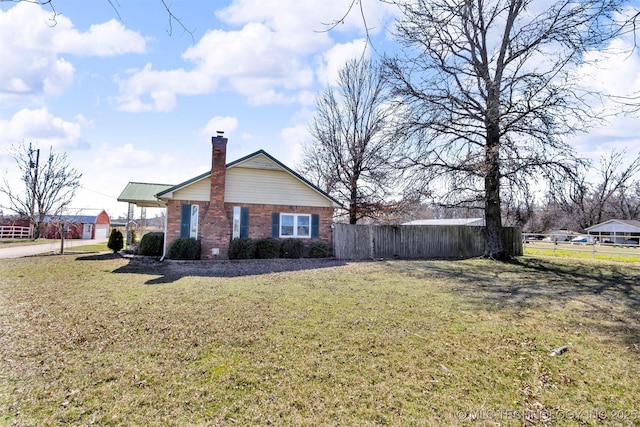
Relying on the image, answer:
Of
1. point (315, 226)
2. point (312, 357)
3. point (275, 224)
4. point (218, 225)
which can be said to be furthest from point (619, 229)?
point (312, 357)

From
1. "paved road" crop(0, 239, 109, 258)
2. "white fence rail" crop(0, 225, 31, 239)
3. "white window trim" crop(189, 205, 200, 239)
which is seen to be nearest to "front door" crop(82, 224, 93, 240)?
"white fence rail" crop(0, 225, 31, 239)

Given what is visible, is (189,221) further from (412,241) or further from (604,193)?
(604,193)

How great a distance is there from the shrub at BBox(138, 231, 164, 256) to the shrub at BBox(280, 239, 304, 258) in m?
5.61

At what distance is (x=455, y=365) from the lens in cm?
390

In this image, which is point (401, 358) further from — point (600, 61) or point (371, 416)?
point (600, 61)

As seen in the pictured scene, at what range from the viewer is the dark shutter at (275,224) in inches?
607

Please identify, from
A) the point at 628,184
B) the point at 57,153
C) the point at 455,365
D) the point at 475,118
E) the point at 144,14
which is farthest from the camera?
the point at 628,184

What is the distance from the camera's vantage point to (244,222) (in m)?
15.0

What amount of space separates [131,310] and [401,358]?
4845 mm

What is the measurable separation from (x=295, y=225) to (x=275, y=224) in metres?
1.01

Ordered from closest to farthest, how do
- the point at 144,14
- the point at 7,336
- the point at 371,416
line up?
1. the point at 371,416
2. the point at 144,14
3. the point at 7,336

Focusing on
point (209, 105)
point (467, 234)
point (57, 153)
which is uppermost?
point (57, 153)

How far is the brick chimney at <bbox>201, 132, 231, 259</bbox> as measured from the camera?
46.7 feet

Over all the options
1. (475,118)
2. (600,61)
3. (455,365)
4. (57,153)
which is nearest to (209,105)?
(475,118)
